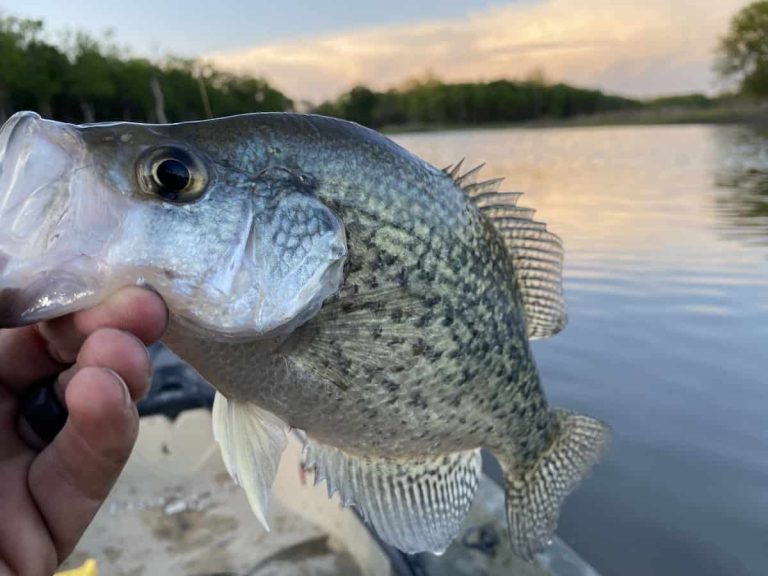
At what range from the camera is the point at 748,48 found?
64.7m

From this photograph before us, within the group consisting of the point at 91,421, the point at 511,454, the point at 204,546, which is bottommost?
the point at 204,546

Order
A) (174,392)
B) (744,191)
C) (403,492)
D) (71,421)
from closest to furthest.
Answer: (71,421), (403,492), (174,392), (744,191)

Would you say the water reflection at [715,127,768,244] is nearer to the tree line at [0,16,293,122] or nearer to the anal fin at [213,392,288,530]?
the anal fin at [213,392,288,530]

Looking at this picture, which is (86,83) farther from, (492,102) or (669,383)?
(492,102)

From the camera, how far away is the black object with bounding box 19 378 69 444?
1688 mm

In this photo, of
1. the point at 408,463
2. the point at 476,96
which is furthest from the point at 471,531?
the point at 476,96

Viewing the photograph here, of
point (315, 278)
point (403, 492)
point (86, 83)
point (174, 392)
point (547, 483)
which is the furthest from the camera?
point (86, 83)

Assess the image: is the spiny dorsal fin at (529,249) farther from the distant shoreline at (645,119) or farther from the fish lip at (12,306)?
the distant shoreline at (645,119)

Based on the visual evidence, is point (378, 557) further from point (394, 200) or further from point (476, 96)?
point (476, 96)

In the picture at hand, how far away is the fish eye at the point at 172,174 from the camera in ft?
4.38

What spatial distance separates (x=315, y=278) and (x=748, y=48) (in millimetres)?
76025

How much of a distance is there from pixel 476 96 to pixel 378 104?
15063mm

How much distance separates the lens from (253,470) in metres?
1.73

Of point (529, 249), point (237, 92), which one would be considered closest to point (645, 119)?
point (237, 92)
